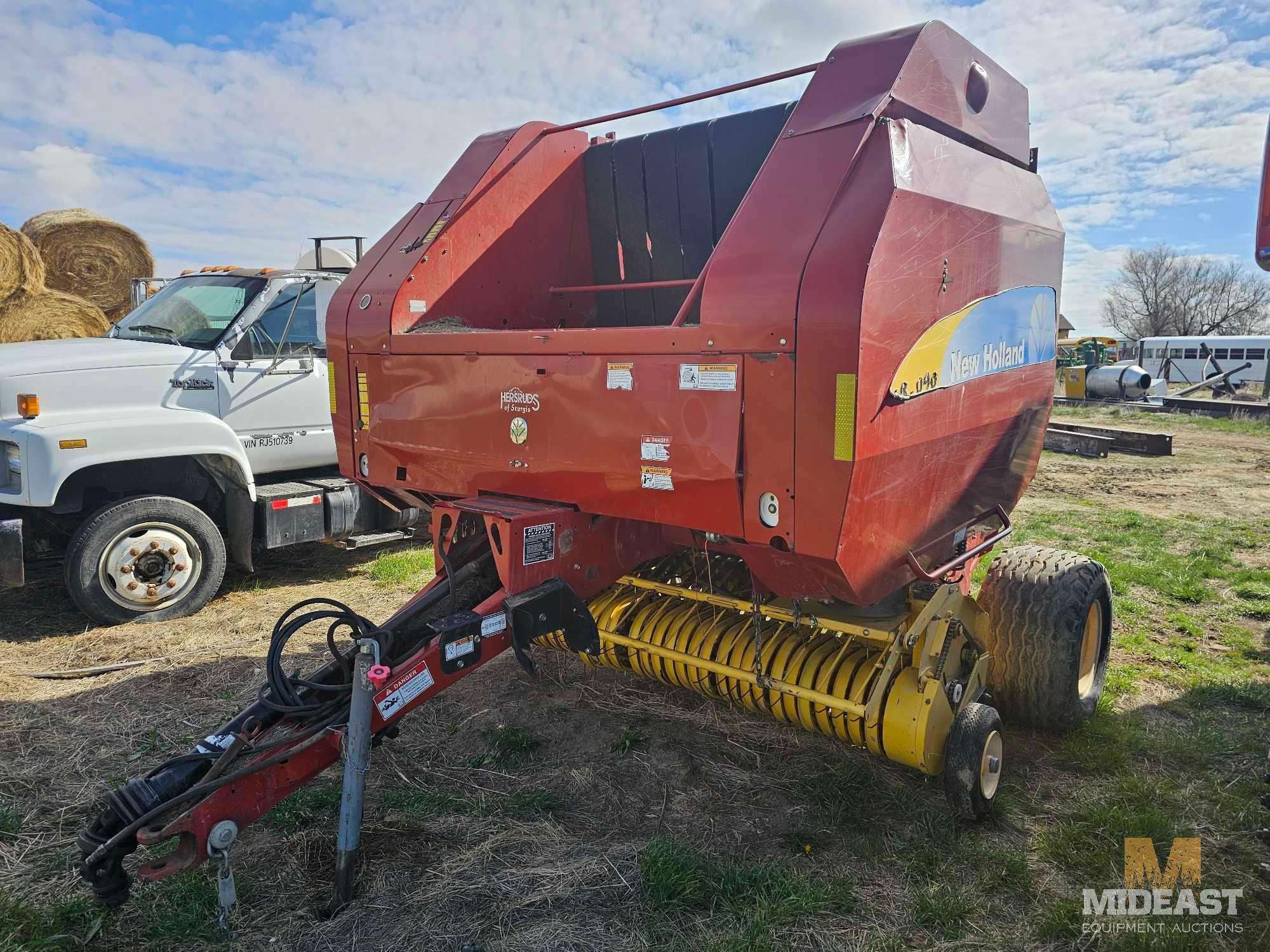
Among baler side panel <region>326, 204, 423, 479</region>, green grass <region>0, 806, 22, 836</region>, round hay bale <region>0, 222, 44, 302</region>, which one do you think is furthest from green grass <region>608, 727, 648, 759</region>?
round hay bale <region>0, 222, 44, 302</region>

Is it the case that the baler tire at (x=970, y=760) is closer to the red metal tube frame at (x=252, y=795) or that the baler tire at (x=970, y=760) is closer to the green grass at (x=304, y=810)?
the red metal tube frame at (x=252, y=795)

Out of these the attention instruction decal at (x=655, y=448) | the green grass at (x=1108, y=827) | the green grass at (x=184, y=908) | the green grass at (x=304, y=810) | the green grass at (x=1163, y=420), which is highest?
the attention instruction decal at (x=655, y=448)

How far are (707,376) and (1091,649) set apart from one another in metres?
2.63

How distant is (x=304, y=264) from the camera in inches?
285

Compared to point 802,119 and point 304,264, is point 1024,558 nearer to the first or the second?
point 802,119

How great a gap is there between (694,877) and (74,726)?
2956 mm

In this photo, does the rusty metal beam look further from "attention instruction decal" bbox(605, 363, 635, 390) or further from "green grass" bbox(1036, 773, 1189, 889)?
"attention instruction decal" bbox(605, 363, 635, 390)

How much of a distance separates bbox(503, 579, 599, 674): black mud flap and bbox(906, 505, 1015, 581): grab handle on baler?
1184 millimetres

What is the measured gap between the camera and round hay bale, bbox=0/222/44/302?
927 centimetres

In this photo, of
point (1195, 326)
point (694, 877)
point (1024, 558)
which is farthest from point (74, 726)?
point (1195, 326)

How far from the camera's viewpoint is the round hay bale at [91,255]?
10500 millimetres

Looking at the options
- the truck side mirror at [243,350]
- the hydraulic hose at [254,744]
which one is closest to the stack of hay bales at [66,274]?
the truck side mirror at [243,350]

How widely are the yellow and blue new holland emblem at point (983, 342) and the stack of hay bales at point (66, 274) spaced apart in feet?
32.2

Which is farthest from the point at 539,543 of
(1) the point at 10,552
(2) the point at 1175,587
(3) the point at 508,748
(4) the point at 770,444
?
(2) the point at 1175,587
